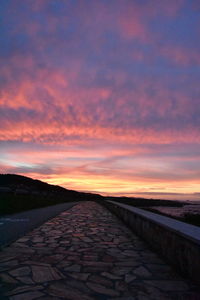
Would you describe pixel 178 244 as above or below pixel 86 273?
above

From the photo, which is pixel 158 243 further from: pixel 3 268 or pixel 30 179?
→ pixel 30 179

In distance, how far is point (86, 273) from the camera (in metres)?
4.16

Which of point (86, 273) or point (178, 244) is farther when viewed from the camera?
point (178, 244)

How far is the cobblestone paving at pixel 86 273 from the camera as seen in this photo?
132 inches

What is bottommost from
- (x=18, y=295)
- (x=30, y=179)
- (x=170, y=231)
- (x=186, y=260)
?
(x=18, y=295)

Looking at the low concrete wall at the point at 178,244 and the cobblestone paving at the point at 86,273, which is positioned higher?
the low concrete wall at the point at 178,244

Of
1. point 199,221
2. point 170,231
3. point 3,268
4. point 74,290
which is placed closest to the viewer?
point 74,290

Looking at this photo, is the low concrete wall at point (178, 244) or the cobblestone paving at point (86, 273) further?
the low concrete wall at point (178, 244)

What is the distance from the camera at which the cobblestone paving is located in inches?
132

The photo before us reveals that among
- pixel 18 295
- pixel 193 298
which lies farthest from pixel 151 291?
pixel 18 295

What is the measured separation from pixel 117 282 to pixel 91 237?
12.3ft

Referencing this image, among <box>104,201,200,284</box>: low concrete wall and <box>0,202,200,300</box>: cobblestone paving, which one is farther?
<box>104,201,200,284</box>: low concrete wall

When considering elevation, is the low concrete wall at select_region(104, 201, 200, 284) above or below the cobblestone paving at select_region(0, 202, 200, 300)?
above

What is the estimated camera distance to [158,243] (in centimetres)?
553
